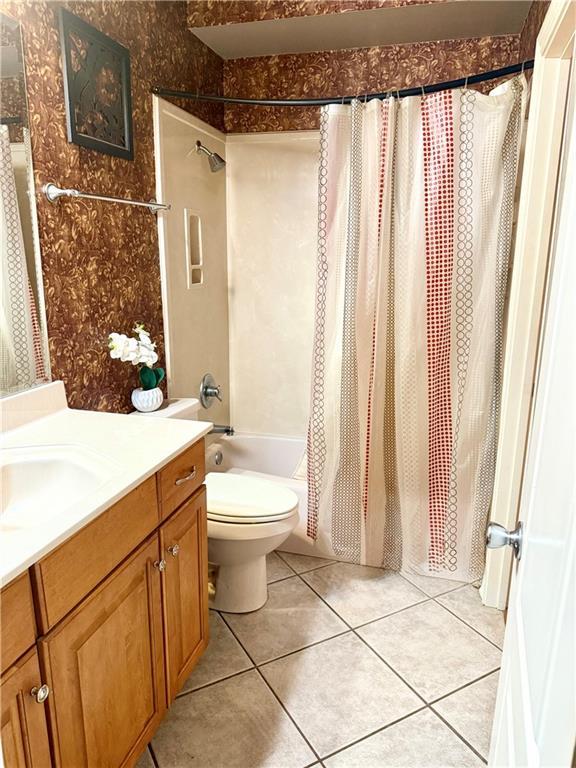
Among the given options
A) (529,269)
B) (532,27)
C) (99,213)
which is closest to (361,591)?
(529,269)

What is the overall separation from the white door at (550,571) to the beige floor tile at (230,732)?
802 millimetres

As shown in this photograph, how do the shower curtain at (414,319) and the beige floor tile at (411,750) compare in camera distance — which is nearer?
the beige floor tile at (411,750)

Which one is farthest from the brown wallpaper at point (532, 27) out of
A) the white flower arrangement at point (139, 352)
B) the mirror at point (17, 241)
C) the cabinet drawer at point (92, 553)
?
the cabinet drawer at point (92, 553)

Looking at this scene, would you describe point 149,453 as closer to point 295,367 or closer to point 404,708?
point 404,708

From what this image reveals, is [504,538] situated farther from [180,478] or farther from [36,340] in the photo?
[36,340]

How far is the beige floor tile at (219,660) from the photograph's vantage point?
1.78 m

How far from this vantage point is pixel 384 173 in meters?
2.01

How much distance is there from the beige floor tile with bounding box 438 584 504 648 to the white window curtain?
5.81ft

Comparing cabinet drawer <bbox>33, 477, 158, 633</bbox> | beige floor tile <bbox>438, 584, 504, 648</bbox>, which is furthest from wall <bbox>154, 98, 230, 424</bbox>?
beige floor tile <bbox>438, 584, 504, 648</bbox>

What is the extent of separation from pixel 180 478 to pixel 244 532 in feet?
1.88

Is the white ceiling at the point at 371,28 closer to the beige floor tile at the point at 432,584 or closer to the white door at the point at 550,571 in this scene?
the white door at the point at 550,571

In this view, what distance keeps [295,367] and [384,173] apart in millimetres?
1327

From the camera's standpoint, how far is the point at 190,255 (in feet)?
8.63

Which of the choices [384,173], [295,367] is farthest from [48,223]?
[295,367]
